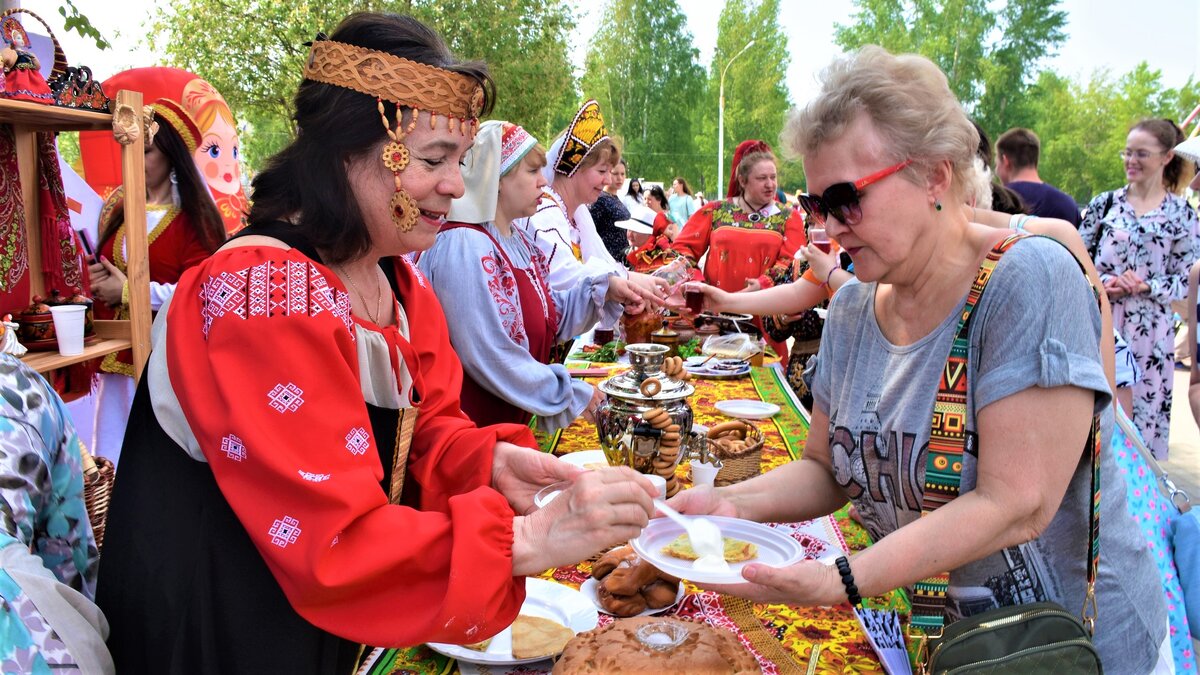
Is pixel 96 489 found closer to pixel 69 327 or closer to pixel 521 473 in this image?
pixel 521 473

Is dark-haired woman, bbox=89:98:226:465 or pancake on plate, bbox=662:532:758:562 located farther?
dark-haired woman, bbox=89:98:226:465

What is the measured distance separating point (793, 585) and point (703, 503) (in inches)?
17.3

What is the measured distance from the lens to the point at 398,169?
5.18 ft

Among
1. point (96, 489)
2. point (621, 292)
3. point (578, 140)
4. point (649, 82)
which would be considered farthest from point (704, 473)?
point (649, 82)

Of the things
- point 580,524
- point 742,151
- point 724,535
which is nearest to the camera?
point 580,524

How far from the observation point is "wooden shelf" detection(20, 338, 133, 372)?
3252 millimetres

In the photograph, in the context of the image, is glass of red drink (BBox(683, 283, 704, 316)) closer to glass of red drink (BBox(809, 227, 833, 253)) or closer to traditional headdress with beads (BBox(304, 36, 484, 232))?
glass of red drink (BBox(809, 227, 833, 253))

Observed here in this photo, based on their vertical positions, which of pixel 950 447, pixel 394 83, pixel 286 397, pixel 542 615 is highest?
pixel 394 83

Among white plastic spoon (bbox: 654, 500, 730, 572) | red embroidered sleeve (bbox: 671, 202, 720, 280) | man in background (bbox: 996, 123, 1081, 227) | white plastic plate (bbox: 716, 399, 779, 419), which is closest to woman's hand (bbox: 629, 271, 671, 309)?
white plastic plate (bbox: 716, 399, 779, 419)

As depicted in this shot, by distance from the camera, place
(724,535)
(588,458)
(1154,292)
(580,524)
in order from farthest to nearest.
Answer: (1154,292) < (588,458) < (724,535) < (580,524)

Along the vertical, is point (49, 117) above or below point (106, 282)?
above

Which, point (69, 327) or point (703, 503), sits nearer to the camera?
point (703, 503)

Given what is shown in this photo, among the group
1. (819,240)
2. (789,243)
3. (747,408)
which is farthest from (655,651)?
(789,243)

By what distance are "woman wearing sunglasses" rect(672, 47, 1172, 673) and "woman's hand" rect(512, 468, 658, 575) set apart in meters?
0.29
